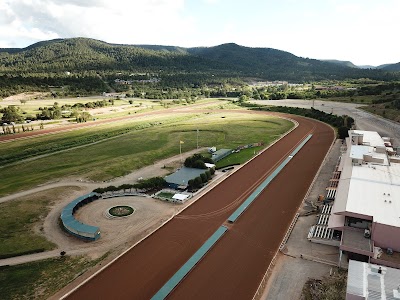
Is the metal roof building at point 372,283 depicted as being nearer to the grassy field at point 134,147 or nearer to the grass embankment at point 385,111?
the grassy field at point 134,147

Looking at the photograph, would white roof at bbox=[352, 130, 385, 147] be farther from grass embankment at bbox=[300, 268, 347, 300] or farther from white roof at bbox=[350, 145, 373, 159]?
grass embankment at bbox=[300, 268, 347, 300]

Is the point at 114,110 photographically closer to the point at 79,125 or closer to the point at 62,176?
the point at 79,125

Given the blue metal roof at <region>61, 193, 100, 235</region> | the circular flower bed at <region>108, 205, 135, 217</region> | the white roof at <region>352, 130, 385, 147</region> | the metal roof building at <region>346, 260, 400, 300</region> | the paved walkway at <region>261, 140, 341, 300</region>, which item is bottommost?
the paved walkway at <region>261, 140, 341, 300</region>

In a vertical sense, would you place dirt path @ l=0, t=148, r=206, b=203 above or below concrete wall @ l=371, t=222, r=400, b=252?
below

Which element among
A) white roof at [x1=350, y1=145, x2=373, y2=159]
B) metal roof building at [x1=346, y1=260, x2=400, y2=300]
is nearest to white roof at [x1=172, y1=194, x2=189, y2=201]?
metal roof building at [x1=346, y1=260, x2=400, y2=300]

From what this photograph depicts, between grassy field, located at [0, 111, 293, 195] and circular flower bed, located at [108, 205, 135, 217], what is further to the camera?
grassy field, located at [0, 111, 293, 195]

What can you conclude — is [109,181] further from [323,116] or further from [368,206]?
[323,116]
